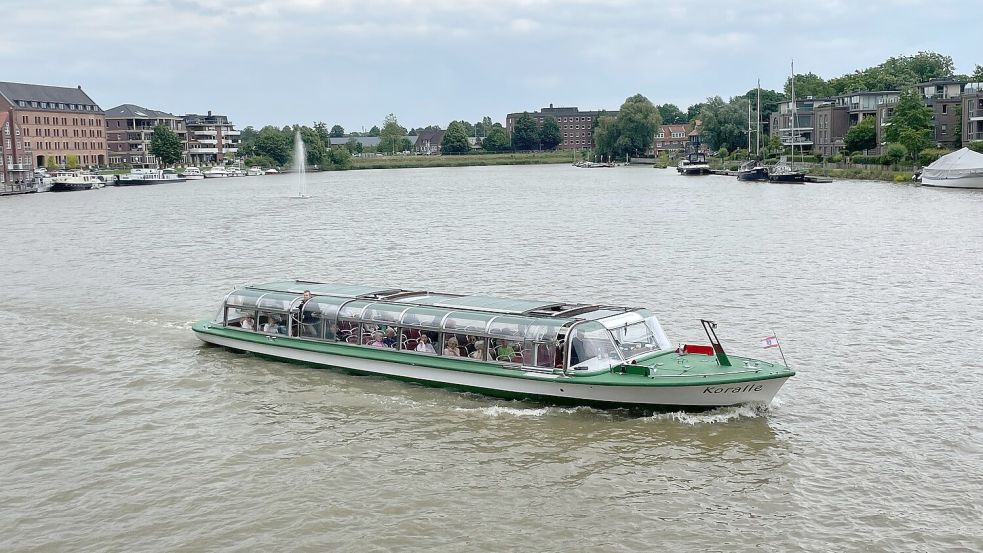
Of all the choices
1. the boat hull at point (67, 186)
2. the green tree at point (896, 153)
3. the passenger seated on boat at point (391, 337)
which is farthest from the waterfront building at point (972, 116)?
the boat hull at point (67, 186)

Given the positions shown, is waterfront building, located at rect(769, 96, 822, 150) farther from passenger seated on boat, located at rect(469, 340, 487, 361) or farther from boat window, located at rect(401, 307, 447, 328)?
passenger seated on boat, located at rect(469, 340, 487, 361)

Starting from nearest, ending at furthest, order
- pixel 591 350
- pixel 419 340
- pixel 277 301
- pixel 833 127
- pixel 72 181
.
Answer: pixel 591 350, pixel 419 340, pixel 277 301, pixel 72 181, pixel 833 127

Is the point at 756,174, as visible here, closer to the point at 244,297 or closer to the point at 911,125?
the point at 911,125

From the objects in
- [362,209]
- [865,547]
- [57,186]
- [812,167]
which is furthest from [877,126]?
[865,547]

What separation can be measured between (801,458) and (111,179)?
187 m

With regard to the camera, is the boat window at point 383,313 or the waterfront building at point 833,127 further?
the waterfront building at point 833,127

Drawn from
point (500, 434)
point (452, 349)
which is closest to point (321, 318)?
point (452, 349)

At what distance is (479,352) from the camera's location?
87.5 feet

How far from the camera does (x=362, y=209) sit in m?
105

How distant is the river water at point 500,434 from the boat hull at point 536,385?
0.37 m

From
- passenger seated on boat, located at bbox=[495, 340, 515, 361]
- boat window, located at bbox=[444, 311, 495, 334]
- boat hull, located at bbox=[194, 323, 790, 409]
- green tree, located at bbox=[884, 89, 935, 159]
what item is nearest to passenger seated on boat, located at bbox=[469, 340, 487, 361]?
boat window, located at bbox=[444, 311, 495, 334]

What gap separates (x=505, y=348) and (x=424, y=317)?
302 centimetres

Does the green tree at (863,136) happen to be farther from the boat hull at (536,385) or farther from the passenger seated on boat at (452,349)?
the passenger seated on boat at (452,349)

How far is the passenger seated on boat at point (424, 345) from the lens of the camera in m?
27.7
